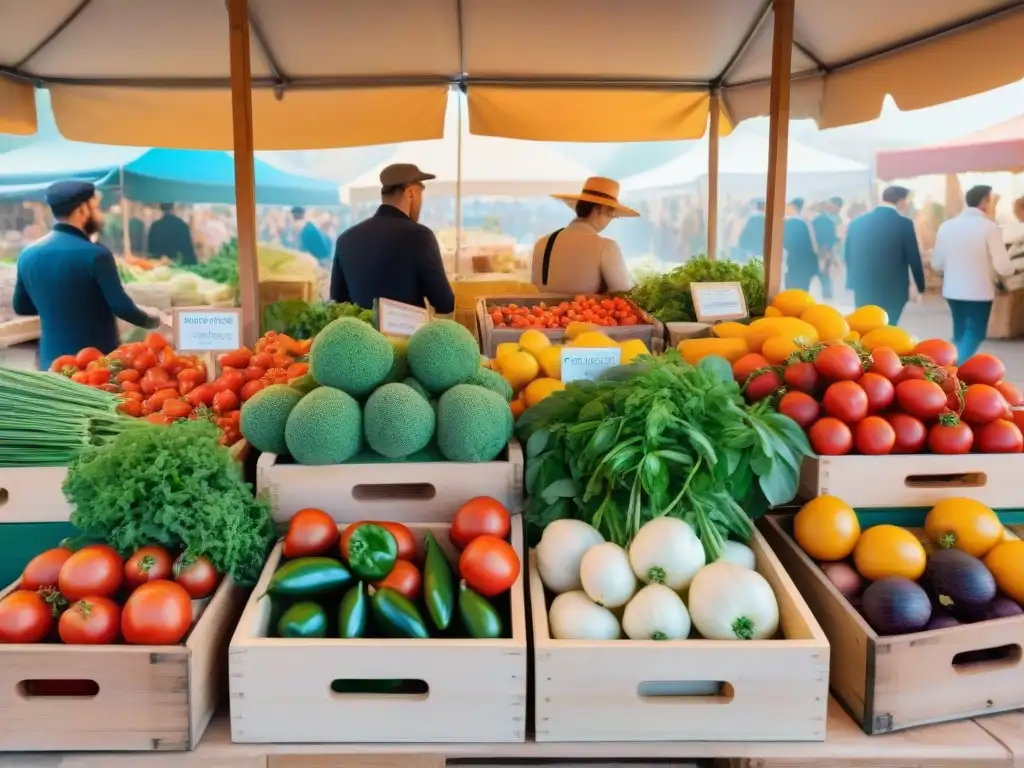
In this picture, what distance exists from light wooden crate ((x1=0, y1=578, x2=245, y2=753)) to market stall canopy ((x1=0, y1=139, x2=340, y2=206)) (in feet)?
25.0

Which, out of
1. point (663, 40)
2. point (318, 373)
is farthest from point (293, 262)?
point (318, 373)

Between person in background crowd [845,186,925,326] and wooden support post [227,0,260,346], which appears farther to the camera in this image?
person in background crowd [845,186,925,326]

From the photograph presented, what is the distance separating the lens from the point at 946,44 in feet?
11.7

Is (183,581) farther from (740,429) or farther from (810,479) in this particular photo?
(810,479)

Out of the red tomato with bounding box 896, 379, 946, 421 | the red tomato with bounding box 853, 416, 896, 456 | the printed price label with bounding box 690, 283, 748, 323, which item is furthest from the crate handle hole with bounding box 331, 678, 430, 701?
the printed price label with bounding box 690, 283, 748, 323

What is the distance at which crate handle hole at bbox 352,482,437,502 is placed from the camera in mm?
1837

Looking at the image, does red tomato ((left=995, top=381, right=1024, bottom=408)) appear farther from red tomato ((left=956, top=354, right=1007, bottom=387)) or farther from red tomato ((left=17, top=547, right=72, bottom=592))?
red tomato ((left=17, top=547, right=72, bottom=592))

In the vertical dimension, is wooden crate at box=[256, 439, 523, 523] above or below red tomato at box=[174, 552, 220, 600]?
above

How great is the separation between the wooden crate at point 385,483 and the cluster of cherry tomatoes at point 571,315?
73.2 inches

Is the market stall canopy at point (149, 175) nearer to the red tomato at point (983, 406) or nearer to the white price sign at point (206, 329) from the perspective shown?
the white price sign at point (206, 329)

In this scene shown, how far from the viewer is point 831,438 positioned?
1858mm

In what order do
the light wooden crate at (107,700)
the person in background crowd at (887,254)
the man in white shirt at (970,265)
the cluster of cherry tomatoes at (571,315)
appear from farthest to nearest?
the man in white shirt at (970,265) < the person in background crowd at (887,254) < the cluster of cherry tomatoes at (571,315) < the light wooden crate at (107,700)

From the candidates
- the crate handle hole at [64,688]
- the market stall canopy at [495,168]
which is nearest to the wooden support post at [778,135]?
the crate handle hole at [64,688]

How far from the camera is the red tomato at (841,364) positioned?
6.49 ft
